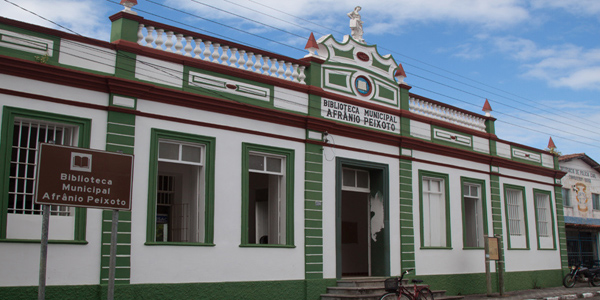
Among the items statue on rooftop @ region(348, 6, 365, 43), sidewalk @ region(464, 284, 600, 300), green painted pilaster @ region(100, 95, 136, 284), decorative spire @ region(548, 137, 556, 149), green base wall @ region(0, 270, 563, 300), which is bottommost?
sidewalk @ region(464, 284, 600, 300)

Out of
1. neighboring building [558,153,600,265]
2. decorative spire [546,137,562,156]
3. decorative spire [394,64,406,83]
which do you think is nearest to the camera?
decorative spire [394,64,406,83]

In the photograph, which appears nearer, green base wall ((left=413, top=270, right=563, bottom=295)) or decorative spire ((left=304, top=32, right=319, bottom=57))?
decorative spire ((left=304, top=32, right=319, bottom=57))

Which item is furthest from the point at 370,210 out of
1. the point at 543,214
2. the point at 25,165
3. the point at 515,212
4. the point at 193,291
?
the point at 543,214

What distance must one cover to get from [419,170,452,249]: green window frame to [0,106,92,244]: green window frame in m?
8.92

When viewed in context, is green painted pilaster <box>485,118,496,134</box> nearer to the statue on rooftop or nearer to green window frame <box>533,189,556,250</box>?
green window frame <box>533,189,556,250</box>

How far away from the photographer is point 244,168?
40.4 feet

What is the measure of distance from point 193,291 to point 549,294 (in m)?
11.1

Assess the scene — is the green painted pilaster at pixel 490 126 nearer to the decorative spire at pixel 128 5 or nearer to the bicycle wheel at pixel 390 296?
Result: the bicycle wheel at pixel 390 296

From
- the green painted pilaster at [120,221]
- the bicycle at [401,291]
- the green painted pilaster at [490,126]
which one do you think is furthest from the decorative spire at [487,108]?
the green painted pilaster at [120,221]

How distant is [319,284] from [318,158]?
2.70 meters

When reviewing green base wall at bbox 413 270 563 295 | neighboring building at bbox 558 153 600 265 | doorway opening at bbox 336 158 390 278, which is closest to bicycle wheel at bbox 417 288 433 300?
doorway opening at bbox 336 158 390 278

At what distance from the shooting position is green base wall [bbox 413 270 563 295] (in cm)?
1615

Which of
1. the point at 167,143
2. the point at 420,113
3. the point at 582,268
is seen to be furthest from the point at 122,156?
the point at 582,268

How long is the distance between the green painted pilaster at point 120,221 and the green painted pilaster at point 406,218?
285 inches
